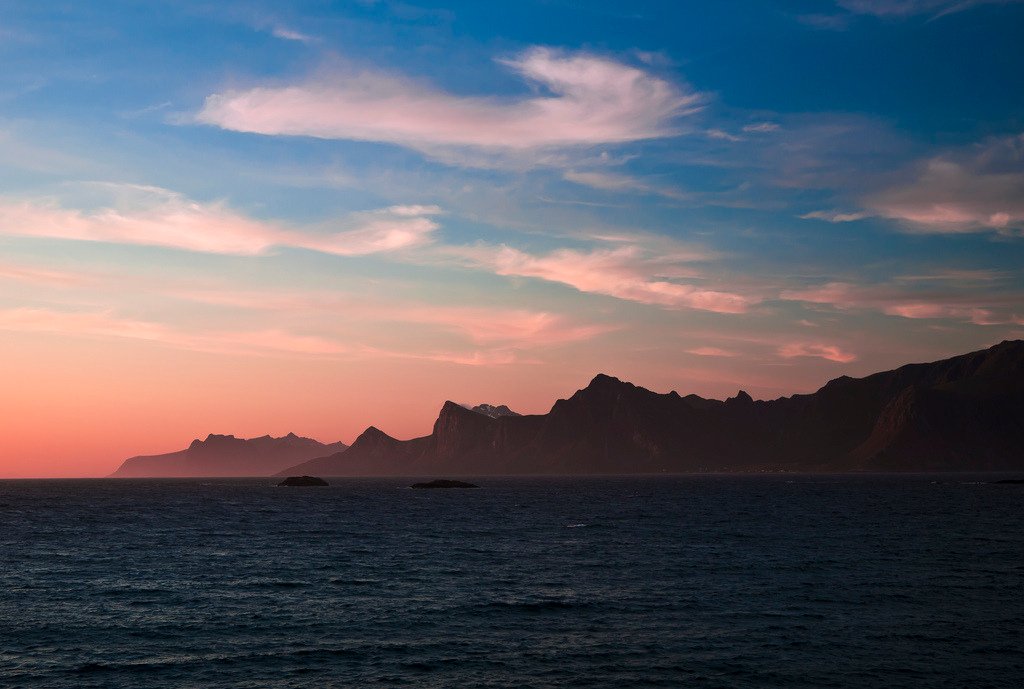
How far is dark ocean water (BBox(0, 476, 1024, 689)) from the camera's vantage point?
3812cm

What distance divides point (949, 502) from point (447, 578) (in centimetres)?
14327

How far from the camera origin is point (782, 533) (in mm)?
101625

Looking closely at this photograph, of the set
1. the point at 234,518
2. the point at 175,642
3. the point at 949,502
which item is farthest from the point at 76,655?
the point at 949,502

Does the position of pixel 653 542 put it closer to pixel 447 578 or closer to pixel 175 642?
pixel 447 578

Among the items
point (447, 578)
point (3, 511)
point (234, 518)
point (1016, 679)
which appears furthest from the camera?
point (3, 511)

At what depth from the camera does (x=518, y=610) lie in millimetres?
51781

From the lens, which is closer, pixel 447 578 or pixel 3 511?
pixel 447 578

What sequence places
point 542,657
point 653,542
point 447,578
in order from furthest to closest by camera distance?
point 653,542
point 447,578
point 542,657

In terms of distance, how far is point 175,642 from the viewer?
144ft

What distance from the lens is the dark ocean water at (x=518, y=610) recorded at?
125 ft

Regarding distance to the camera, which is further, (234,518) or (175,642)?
(234,518)

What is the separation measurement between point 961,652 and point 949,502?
149 metres

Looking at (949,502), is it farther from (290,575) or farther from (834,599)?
(290,575)

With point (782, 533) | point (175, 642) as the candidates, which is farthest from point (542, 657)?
point (782, 533)
